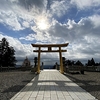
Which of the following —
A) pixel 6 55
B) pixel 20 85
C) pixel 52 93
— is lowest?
pixel 52 93

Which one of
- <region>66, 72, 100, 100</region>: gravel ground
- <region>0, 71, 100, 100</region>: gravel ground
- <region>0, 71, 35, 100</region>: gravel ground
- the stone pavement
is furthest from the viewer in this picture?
<region>66, 72, 100, 100</region>: gravel ground

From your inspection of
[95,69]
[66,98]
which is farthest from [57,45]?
[66,98]

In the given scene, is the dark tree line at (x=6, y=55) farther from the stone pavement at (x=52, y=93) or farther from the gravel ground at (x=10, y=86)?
the stone pavement at (x=52, y=93)

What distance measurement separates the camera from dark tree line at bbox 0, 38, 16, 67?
35.4 meters

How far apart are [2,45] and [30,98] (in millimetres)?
34720

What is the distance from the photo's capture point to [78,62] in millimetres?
33781

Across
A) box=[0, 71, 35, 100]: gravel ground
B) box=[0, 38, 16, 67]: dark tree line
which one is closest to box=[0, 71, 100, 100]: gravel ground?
box=[0, 71, 35, 100]: gravel ground

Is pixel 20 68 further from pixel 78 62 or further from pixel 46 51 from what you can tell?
pixel 78 62

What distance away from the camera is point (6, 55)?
3606cm

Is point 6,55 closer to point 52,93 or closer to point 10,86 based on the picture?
point 10,86

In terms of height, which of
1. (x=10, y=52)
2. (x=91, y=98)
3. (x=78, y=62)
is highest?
(x=10, y=52)

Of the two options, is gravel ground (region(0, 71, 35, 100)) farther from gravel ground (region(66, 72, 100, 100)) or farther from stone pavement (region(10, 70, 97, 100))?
gravel ground (region(66, 72, 100, 100))

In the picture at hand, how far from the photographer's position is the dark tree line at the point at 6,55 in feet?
116

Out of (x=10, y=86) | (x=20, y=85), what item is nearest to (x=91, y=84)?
(x=20, y=85)
